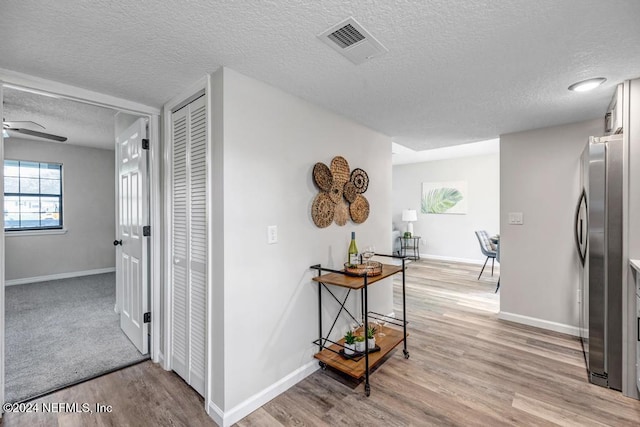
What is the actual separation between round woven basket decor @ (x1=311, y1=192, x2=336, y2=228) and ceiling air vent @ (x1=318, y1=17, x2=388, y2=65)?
3.55 feet

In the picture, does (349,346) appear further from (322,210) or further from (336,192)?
(336,192)

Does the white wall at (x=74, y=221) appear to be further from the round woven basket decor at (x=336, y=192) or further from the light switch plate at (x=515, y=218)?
the light switch plate at (x=515, y=218)

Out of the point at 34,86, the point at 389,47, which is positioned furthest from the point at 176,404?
the point at 389,47

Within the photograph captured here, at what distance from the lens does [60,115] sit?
11.1 ft

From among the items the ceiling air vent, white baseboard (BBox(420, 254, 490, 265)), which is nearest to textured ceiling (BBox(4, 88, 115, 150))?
the ceiling air vent

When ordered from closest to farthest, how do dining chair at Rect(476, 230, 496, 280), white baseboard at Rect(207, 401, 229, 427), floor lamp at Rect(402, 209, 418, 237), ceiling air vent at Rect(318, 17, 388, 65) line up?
ceiling air vent at Rect(318, 17, 388, 65) → white baseboard at Rect(207, 401, 229, 427) → dining chair at Rect(476, 230, 496, 280) → floor lamp at Rect(402, 209, 418, 237)

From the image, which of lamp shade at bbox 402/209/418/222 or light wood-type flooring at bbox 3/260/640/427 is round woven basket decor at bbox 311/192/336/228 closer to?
light wood-type flooring at bbox 3/260/640/427

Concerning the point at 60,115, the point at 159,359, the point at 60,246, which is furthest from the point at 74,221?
the point at 159,359

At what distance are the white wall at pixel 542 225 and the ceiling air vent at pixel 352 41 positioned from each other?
2609 millimetres

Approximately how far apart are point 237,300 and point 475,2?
2.02 m

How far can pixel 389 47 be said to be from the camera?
161 centimetres

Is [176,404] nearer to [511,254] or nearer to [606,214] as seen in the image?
[606,214]

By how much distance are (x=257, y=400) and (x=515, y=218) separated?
10.8ft

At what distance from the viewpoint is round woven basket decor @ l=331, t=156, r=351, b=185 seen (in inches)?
102
